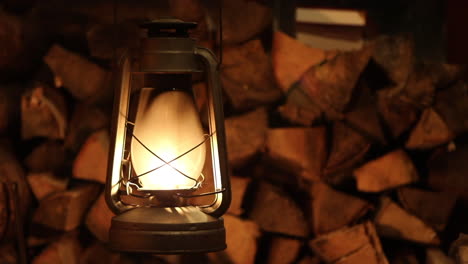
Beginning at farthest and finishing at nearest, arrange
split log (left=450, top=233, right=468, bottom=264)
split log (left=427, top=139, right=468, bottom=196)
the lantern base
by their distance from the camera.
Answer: split log (left=427, top=139, right=468, bottom=196) < split log (left=450, top=233, right=468, bottom=264) < the lantern base

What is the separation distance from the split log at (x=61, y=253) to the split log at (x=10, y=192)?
102 millimetres

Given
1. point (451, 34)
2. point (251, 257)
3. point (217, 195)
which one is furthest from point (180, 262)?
point (451, 34)

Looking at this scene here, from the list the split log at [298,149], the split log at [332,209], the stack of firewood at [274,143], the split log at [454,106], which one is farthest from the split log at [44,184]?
the split log at [454,106]

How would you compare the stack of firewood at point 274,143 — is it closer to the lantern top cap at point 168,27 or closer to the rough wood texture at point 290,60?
the rough wood texture at point 290,60

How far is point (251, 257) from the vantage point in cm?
185

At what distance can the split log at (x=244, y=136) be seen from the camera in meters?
1.86

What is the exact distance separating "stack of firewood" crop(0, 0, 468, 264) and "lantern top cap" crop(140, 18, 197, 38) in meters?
0.47

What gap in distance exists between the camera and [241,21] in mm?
1886

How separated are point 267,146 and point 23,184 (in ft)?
2.07

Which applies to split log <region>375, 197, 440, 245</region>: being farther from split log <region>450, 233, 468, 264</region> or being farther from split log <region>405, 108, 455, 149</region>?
split log <region>405, 108, 455, 149</region>

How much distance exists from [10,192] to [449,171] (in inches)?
43.1

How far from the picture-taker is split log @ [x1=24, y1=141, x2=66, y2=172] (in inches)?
76.2

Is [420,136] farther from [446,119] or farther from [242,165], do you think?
[242,165]

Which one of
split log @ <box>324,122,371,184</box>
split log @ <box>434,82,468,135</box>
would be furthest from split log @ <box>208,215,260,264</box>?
split log @ <box>434,82,468,135</box>
